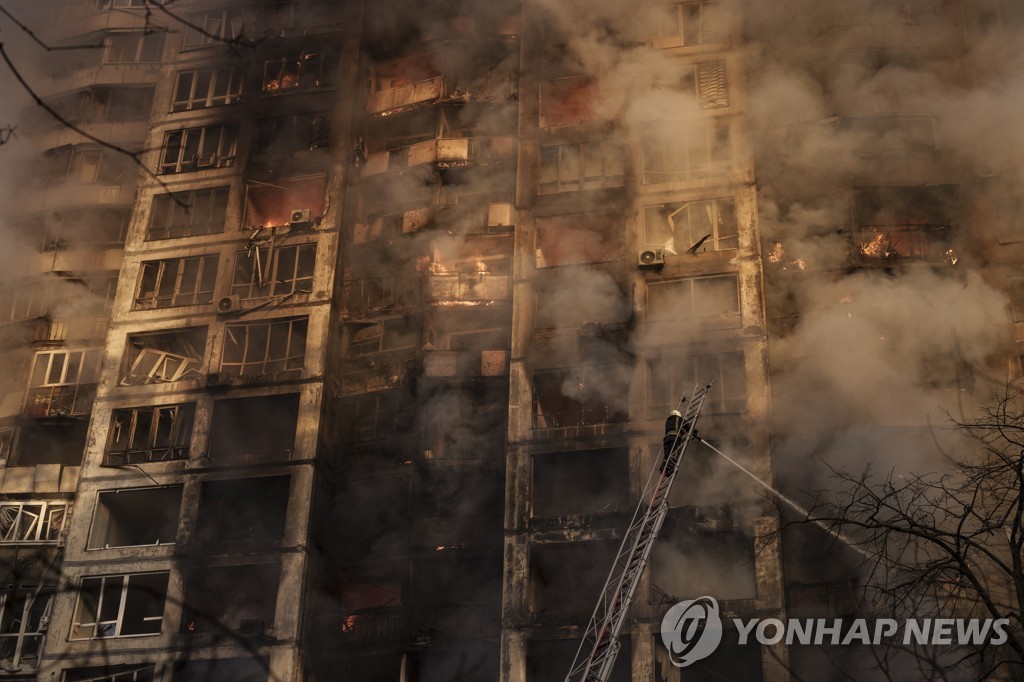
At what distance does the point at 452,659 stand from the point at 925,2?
67.8 feet

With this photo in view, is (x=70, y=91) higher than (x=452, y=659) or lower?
higher

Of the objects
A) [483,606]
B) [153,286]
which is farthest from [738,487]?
[153,286]

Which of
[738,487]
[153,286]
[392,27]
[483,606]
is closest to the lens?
[738,487]

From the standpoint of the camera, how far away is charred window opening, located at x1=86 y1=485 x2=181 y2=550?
28250 mm

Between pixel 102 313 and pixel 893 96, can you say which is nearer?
pixel 893 96

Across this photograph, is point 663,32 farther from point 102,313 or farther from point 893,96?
point 102,313

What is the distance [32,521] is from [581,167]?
16.3 meters

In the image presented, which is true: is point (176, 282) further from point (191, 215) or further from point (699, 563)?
point (699, 563)

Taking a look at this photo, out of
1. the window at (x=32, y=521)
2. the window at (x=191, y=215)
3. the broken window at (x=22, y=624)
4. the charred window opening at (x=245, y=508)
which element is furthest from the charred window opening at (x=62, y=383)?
the broken window at (x=22, y=624)

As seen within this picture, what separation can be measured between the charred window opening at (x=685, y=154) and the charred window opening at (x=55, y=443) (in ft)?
54.0

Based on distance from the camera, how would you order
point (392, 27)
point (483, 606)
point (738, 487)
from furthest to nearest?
1. point (392, 27)
2. point (483, 606)
3. point (738, 487)

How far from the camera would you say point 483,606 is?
26938 millimetres

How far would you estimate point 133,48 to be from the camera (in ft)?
121

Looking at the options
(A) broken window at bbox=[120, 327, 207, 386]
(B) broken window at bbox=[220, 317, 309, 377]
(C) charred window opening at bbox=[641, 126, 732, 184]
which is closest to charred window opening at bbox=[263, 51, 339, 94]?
(B) broken window at bbox=[220, 317, 309, 377]
